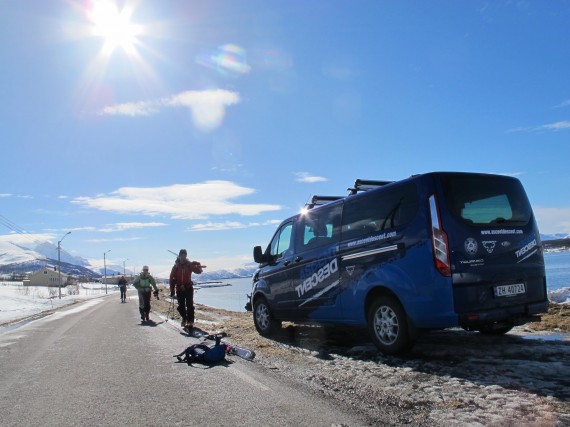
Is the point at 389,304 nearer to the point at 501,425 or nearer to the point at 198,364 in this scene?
the point at 501,425

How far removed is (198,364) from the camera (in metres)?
6.40

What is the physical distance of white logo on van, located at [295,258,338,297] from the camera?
6.93 m

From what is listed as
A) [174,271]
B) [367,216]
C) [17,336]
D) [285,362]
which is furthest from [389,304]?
[17,336]

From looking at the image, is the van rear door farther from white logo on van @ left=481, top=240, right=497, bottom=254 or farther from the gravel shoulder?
the gravel shoulder

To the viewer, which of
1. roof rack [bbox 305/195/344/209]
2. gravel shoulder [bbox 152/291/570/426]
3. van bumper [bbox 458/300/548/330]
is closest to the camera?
gravel shoulder [bbox 152/291/570/426]

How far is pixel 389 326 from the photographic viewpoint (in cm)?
577

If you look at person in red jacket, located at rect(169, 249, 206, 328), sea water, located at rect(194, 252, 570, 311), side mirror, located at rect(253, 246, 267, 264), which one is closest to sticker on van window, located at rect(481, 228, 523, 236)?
side mirror, located at rect(253, 246, 267, 264)

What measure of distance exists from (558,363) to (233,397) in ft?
11.9

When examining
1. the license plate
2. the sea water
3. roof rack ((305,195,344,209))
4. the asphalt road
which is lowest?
the sea water

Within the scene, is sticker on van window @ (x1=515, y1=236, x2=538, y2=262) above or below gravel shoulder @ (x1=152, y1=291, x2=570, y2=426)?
above

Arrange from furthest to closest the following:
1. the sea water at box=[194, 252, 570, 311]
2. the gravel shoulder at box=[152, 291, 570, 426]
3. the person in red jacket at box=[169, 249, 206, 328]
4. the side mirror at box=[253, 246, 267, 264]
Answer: the sea water at box=[194, 252, 570, 311] → the person in red jacket at box=[169, 249, 206, 328] → the side mirror at box=[253, 246, 267, 264] → the gravel shoulder at box=[152, 291, 570, 426]

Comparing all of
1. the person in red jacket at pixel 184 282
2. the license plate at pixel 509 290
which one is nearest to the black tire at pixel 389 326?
the license plate at pixel 509 290

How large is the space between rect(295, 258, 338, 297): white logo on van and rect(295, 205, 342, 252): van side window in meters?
0.41

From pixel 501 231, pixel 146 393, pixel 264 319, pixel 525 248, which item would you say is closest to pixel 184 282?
A: pixel 264 319
